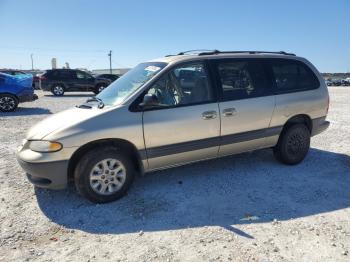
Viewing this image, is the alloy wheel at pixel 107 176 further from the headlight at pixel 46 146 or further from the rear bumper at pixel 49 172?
the headlight at pixel 46 146

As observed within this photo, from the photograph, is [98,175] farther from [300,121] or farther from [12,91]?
[12,91]

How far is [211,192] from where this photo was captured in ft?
14.8

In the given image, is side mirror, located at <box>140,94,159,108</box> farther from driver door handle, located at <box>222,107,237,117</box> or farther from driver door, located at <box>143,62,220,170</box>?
driver door handle, located at <box>222,107,237,117</box>

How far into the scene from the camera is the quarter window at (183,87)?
4.34m

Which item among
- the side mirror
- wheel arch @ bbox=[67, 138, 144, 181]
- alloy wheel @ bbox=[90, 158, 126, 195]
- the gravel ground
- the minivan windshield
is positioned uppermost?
the minivan windshield

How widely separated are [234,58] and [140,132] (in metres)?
1.97

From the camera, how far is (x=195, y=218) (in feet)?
12.5

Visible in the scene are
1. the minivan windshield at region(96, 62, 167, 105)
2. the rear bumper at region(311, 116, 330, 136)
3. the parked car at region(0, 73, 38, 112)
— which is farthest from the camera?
the parked car at region(0, 73, 38, 112)

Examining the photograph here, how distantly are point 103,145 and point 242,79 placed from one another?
7.76ft

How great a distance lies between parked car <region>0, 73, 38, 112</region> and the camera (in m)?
12.2

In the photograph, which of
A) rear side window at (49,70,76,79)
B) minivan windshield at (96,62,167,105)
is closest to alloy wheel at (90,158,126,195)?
minivan windshield at (96,62,167,105)

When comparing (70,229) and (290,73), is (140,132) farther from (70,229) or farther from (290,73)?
(290,73)

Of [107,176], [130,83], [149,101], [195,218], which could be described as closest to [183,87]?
[149,101]

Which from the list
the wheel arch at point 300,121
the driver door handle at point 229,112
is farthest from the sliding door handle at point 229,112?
the wheel arch at point 300,121
